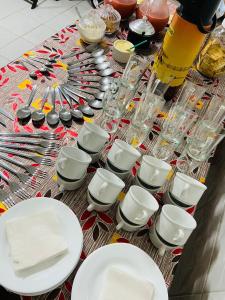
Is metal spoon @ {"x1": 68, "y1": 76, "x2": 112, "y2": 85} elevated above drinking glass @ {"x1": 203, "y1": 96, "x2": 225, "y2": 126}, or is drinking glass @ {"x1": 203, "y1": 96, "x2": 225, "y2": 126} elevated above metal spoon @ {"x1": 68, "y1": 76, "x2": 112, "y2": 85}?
drinking glass @ {"x1": 203, "y1": 96, "x2": 225, "y2": 126}

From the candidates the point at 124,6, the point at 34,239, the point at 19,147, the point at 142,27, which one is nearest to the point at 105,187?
the point at 34,239

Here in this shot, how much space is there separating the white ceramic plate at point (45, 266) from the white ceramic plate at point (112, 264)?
28mm

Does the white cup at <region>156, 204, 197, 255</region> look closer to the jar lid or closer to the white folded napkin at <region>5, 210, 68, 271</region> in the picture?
the white folded napkin at <region>5, 210, 68, 271</region>

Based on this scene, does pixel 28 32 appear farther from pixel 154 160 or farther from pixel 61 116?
pixel 154 160

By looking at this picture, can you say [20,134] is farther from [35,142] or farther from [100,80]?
[100,80]

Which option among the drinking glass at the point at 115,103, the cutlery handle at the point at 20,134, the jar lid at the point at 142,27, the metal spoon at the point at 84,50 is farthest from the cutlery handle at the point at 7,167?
the jar lid at the point at 142,27

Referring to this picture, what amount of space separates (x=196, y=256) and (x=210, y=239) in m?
0.12

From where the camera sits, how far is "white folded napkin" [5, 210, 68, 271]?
531 mm

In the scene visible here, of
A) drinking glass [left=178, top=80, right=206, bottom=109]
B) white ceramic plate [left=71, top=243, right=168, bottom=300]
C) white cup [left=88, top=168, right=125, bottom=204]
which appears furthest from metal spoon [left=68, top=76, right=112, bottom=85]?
white ceramic plate [left=71, top=243, right=168, bottom=300]

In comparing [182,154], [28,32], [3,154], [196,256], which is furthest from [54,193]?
[28,32]

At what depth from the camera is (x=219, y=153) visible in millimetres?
1182

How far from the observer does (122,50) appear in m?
1.10

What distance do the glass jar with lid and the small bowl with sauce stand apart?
0.30 m

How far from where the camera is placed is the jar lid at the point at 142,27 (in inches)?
44.7
